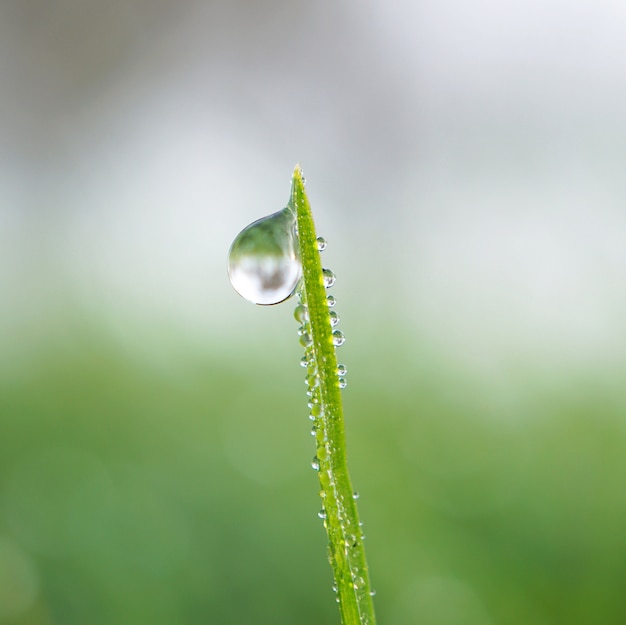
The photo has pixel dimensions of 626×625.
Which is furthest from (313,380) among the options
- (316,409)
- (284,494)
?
(284,494)

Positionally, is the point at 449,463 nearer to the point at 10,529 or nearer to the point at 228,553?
the point at 228,553

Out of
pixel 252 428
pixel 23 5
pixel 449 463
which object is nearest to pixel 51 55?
pixel 23 5

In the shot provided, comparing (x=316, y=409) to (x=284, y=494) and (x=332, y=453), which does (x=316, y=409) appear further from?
(x=284, y=494)

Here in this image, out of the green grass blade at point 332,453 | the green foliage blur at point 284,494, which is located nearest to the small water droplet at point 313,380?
the green grass blade at point 332,453

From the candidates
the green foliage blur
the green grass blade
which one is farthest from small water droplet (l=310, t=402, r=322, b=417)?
the green foliage blur

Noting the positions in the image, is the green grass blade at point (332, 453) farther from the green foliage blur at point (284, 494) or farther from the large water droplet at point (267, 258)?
the green foliage blur at point (284, 494)

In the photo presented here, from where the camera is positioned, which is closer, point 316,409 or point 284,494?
point 316,409
